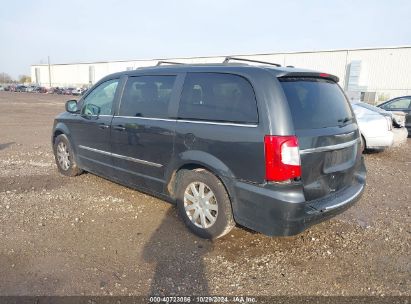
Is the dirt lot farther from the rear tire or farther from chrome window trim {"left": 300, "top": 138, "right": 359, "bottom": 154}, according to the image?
chrome window trim {"left": 300, "top": 138, "right": 359, "bottom": 154}

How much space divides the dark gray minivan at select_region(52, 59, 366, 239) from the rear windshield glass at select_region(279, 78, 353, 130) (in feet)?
0.04

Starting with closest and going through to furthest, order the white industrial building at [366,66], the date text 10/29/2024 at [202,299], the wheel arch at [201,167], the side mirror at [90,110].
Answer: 1. the date text 10/29/2024 at [202,299]
2. the wheel arch at [201,167]
3. the side mirror at [90,110]
4. the white industrial building at [366,66]

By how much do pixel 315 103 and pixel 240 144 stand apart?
896mm

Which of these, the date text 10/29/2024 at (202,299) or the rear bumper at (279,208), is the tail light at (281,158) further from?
the date text 10/29/2024 at (202,299)

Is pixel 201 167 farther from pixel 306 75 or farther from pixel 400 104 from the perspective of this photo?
pixel 400 104

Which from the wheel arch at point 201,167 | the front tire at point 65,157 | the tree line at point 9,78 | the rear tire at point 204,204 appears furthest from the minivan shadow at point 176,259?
the tree line at point 9,78

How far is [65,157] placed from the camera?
5.83m

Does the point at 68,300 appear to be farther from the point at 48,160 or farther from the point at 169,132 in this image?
the point at 48,160

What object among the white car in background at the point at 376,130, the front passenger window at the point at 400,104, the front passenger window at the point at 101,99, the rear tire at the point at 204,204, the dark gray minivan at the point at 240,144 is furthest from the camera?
the front passenger window at the point at 400,104

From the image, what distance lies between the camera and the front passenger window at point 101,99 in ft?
15.5

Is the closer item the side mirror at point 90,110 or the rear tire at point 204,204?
the rear tire at point 204,204

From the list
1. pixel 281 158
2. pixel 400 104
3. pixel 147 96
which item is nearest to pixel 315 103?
pixel 281 158

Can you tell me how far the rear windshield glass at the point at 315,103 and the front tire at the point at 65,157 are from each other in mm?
3930

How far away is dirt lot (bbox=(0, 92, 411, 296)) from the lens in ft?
9.45
